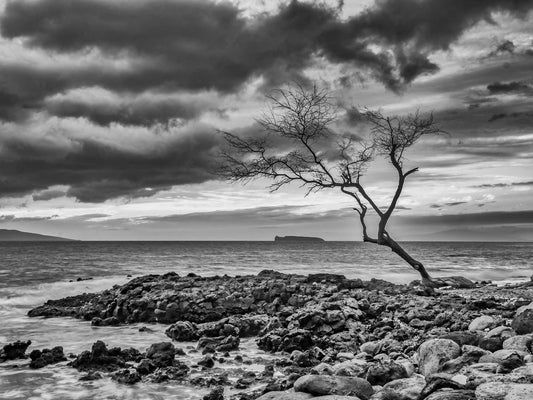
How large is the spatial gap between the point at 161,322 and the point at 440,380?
11.6 m

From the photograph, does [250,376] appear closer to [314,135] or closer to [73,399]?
[73,399]

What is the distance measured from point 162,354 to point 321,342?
3.86m

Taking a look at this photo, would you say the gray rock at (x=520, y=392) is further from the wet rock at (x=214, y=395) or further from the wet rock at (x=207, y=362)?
the wet rock at (x=207, y=362)

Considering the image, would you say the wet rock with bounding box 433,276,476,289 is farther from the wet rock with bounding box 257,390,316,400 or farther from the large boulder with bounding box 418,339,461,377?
the wet rock with bounding box 257,390,316,400

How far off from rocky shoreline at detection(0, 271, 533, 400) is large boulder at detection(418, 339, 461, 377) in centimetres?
2

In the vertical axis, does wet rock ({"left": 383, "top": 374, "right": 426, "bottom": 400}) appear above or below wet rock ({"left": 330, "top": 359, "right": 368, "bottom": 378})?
above

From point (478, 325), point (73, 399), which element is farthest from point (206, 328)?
point (478, 325)

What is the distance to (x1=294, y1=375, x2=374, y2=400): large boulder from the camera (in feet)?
21.5

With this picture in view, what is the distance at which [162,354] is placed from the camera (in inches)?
386

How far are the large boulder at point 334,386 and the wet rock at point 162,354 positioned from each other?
379 cm

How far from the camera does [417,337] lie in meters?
10.7

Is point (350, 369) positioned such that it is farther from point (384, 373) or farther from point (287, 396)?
point (287, 396)

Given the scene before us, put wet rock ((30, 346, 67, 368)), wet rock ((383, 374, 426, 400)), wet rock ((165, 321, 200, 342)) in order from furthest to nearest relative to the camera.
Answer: wet rock ((165, 321, 200, 342)), wet rock ((30, 346, 67, 368)), wet rock ((383, 374, 426, 400))

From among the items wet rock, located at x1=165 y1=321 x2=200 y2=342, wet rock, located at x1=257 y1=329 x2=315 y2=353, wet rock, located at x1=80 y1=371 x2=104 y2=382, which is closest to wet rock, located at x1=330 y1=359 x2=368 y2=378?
wet rock, located at x1=257 y1=329 x2=315 y2=353
